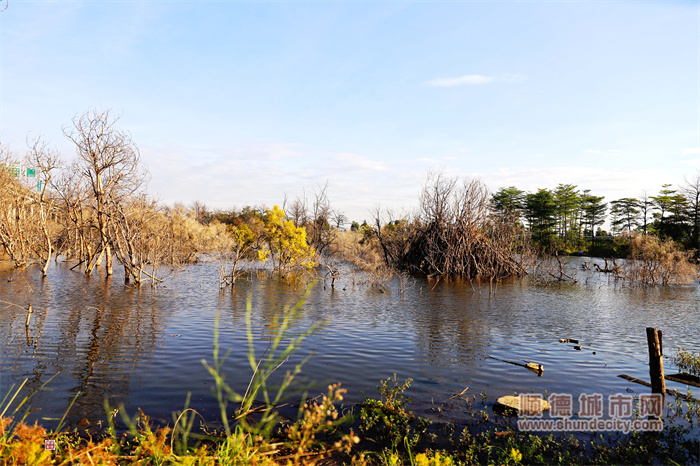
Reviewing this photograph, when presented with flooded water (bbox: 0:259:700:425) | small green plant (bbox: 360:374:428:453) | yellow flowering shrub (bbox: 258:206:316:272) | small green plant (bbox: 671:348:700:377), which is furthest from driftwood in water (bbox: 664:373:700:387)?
yellow flowering shrub (bbox: 258:206:316:272)

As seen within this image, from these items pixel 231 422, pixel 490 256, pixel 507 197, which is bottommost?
pixel 231 422

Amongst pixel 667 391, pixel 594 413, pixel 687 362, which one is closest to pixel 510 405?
pixel 594 413

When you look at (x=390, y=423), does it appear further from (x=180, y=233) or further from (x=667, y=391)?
(x=180, y=233)

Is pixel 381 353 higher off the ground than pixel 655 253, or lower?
lower

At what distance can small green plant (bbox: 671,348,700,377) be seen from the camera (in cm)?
991

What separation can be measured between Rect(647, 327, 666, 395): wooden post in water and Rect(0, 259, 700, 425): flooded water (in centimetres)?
91

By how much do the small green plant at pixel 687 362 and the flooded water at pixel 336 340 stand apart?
31.3 inches

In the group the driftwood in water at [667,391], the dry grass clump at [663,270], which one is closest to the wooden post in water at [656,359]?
the driftwood in water at [667,391]

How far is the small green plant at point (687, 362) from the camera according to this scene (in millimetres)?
9915

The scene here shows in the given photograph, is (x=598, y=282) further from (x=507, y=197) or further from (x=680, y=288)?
(x=507, y=197)

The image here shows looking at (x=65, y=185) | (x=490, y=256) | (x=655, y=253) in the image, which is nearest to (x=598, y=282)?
(x=655, y=253)

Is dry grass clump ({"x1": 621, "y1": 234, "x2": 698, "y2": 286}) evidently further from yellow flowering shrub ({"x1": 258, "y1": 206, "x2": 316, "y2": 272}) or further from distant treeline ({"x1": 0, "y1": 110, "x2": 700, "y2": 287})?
yellow flowering shrub ({"x1": 258, "y1": 206, "x2": 316, "y2": 272})

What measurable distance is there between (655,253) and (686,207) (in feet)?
127

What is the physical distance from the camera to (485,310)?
17797 mm
